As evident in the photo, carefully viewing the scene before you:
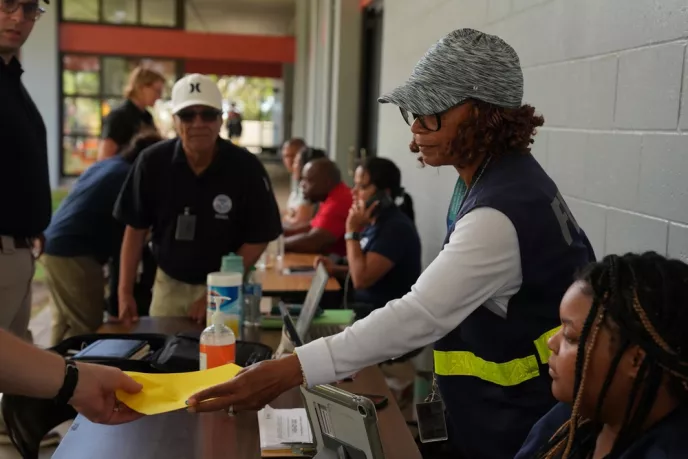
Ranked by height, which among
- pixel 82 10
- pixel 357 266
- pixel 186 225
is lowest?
pixel 357 266

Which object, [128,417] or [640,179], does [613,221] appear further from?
[128,417]

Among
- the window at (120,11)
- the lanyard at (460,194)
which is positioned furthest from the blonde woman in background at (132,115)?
the window at (120,11)

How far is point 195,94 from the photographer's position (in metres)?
2.78

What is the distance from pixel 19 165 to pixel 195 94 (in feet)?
2.20

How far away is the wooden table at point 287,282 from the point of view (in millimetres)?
3344

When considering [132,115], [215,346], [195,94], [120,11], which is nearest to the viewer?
[215,346]

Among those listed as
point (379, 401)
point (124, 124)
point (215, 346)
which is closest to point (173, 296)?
point (215, 346)

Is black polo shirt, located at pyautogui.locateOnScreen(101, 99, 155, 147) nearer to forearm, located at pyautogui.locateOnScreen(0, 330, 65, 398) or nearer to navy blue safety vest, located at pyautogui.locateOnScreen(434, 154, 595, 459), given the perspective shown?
forearm, located at pyautogui.locateOnScreen(0, 330, 65, 398)

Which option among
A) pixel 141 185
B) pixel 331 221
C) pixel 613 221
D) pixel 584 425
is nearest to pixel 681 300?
pixel 584 425

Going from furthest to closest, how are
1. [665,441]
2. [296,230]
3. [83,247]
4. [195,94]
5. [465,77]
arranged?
[296,230], [83,247], [195,94], [465,77], [665,441]

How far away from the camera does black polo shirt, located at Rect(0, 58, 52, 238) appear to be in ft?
8.31

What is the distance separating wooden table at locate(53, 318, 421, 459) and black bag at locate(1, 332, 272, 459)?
24 centimetres

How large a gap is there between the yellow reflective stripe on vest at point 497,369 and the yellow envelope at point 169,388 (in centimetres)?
49

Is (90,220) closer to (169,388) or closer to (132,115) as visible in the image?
(132,115)
